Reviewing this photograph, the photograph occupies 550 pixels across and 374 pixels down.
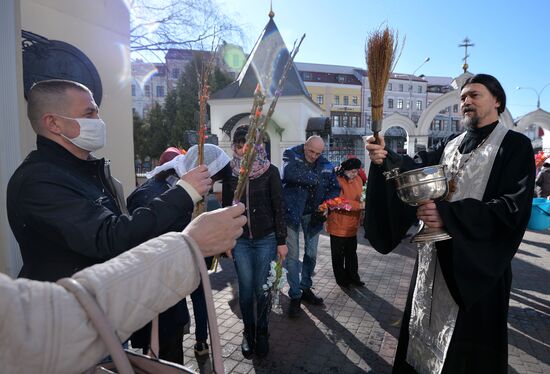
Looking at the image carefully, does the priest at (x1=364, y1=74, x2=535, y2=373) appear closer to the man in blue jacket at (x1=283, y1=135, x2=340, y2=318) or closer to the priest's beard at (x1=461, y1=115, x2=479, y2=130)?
the priest's beard at (x1=461, y1=115, x2=479, y2=130)

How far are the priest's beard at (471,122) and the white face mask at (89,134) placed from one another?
2555 millimetres

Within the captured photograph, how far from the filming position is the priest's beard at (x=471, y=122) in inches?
105

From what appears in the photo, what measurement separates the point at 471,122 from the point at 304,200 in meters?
2.34

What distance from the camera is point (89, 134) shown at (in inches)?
73.0

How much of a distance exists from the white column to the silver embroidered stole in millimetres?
3493

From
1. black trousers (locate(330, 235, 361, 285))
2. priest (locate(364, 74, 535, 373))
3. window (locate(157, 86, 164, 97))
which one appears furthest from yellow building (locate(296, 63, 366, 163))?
priest (locate(364, 74, 535, 373))

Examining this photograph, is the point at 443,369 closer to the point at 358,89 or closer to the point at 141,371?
the point at 141,371

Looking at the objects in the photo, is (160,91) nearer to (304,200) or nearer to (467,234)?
(304,200)

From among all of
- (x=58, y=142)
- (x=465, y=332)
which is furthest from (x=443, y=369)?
(x=58, y=142)

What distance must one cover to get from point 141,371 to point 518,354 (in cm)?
382

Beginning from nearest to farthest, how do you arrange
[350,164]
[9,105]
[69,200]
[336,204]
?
[69,200] → [9,105] → [336,204] → [350,164]

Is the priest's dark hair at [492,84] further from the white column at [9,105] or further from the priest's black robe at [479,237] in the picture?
the white column at [9,105]

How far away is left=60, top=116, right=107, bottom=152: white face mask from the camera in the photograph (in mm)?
1827

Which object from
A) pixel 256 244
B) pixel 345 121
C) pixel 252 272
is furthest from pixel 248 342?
pixel 345 121
